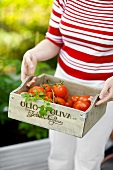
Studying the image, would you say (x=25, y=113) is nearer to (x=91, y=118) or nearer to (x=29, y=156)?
(x=91, y=118)

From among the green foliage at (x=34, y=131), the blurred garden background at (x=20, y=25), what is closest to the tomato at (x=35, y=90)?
the green foliage at (x=34, y=131)

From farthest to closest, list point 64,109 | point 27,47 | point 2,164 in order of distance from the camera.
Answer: point 27,47, point 2,164, point 64,109

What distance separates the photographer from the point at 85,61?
1.86 metres

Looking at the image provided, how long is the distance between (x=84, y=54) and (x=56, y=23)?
252mm

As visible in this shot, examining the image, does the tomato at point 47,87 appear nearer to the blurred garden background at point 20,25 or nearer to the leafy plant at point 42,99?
the leafy plant at point 42,99

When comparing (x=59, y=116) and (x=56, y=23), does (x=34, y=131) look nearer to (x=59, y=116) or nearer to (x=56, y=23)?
(x=56, y=23)

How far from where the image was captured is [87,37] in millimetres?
1814

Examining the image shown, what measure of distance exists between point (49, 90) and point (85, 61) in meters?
0.24

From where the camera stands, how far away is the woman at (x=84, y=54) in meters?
1.78

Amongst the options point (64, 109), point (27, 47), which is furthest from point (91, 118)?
point (27, 47)

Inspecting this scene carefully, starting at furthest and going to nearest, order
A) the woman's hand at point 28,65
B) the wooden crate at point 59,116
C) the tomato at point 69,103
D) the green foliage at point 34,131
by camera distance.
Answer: the green foliage at point 34,131 → the woman's hand at point 28,65 → the tomato at point 69,103 → the wooden crate at point 59,116

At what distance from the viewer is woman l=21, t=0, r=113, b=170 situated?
1783 mm

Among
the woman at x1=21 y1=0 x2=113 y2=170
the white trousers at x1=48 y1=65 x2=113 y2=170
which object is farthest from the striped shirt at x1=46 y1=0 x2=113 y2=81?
the white trousers at x1=48 y1=65 x2=113 y2=170

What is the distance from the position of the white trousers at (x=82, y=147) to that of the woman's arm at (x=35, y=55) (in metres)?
0.11
